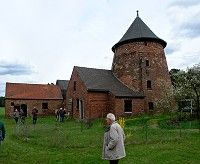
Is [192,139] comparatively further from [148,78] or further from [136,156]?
[148,78]

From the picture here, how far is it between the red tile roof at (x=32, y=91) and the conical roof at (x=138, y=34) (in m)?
13.6

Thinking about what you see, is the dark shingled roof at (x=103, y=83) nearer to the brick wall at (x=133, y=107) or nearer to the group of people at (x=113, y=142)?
the brick wall at (x=133, y=107)

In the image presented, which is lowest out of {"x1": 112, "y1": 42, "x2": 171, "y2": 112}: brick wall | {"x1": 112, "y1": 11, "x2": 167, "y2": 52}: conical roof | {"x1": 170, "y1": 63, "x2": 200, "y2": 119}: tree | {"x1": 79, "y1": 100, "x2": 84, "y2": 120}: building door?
{"x1": 79, "y1": 100, "x2": 84, "y2": 120}: building door

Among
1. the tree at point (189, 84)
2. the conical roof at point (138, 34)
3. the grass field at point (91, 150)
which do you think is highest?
the conical roof at point (138, 34)

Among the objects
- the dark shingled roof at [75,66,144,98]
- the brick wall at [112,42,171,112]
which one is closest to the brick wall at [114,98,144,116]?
the dark shingled roof at [75,66,144,98]

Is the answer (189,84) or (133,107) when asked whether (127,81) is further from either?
(189,84)

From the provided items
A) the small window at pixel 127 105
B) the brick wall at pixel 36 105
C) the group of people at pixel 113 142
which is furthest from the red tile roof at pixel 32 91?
the group of people at pixel 113 142

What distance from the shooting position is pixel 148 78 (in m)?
43.5

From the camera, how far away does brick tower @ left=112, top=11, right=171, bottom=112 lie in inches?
1702

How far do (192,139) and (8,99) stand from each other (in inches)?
1372

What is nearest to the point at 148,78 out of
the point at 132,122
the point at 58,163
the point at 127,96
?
the point at 127,96

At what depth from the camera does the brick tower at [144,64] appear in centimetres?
4322

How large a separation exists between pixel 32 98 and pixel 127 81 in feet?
50.5

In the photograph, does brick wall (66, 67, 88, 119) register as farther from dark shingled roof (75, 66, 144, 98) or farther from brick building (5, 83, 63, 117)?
brick building (5, 83, 63, 117)
